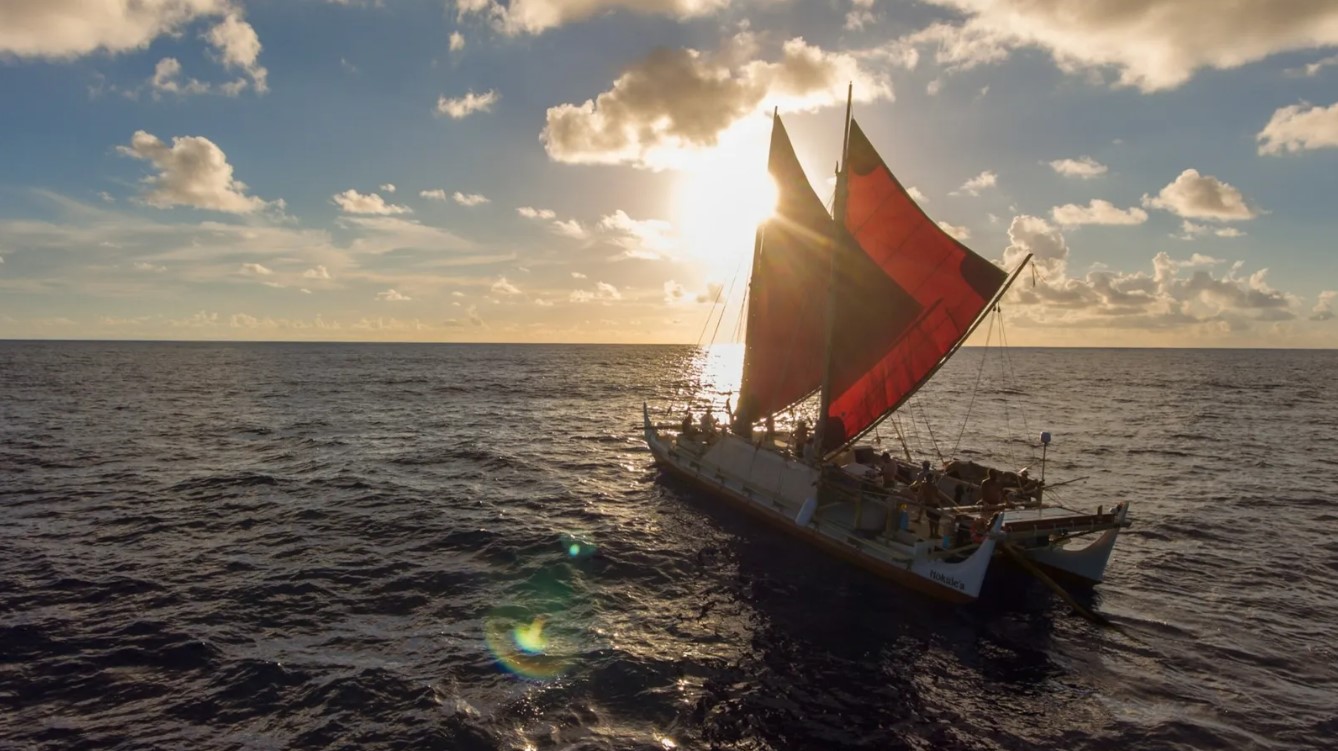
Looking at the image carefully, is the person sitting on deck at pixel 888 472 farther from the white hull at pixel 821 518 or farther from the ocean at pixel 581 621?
the ocean at pixel 581 621

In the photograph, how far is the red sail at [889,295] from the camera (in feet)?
79.7

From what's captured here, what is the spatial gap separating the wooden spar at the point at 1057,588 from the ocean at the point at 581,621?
17.9 inches

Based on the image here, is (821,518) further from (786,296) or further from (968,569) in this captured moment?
(786,296)

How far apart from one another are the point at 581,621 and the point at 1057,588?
47.1 feet

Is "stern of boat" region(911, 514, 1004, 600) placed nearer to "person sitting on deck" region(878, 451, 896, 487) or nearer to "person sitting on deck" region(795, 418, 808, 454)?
"person sitting on deck" region(878, 451, 896, 487)

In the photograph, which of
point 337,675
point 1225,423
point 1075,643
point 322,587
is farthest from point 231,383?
point 1225,423

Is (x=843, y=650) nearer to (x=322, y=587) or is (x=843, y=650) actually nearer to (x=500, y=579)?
(x=500, y=579)

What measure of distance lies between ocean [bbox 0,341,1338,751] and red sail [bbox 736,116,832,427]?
258 inches

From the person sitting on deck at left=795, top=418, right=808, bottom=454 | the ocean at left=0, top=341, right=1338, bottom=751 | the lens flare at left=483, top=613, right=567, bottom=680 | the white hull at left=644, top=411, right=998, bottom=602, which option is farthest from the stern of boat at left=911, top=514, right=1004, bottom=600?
the lens flare at left=483, top=613, right=567, bottom=680

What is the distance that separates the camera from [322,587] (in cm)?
2159

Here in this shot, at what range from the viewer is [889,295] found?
2605 centimetres

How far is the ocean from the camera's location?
48.1 feet

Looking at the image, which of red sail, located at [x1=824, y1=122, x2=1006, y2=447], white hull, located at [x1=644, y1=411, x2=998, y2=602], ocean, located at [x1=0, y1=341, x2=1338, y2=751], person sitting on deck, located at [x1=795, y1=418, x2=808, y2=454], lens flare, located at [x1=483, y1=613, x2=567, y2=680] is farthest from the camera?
person sitting on deck, located at [x1=795, y1=418, x2=808, y2=454]

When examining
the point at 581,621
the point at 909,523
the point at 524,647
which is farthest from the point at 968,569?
the point at 524,647
